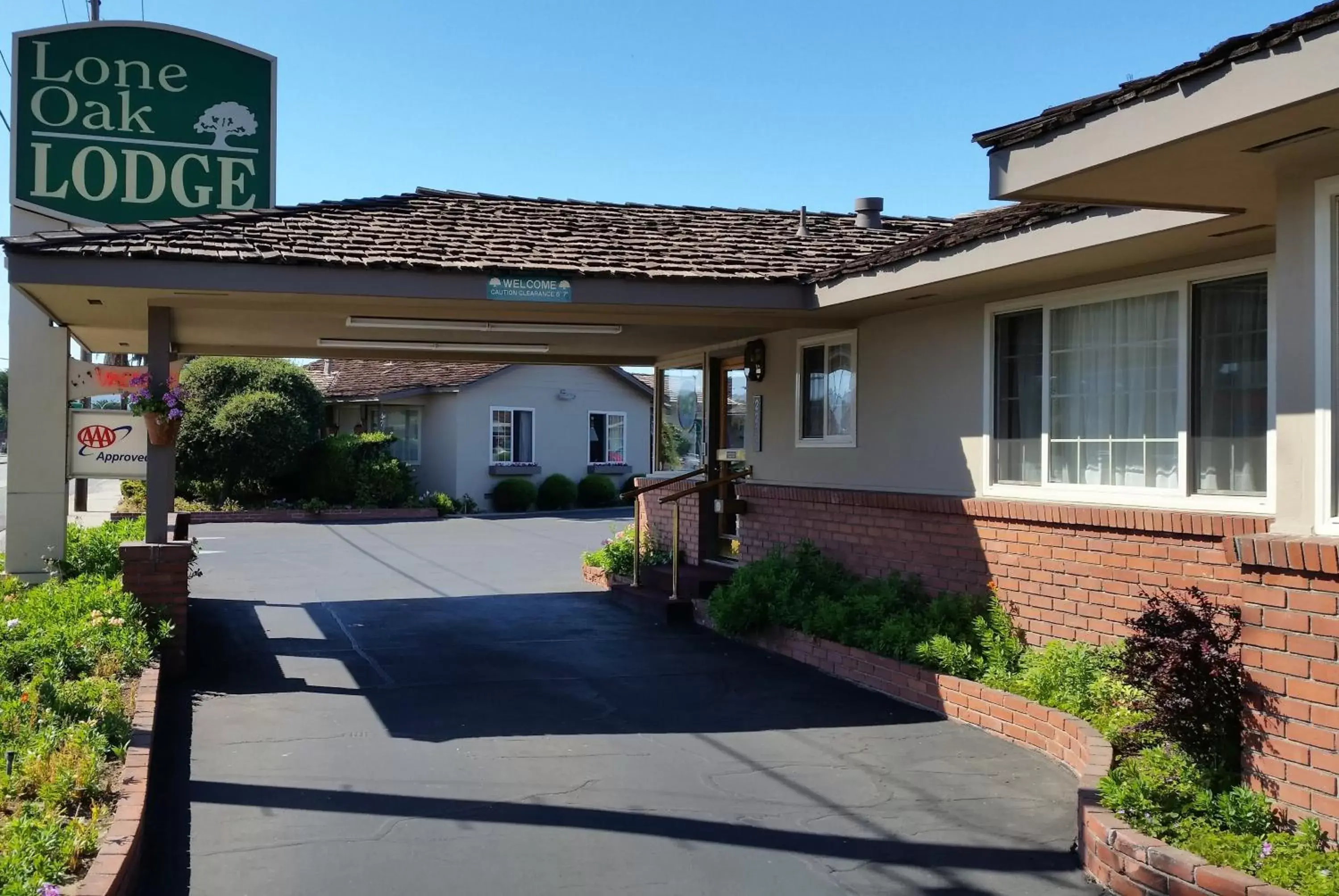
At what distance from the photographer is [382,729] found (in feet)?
25.1

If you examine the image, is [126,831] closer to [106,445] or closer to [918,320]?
[106,445]

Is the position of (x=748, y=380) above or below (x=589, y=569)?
above

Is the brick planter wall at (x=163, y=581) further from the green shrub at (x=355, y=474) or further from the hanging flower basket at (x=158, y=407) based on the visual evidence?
the green shrub at (x=355, y=474)

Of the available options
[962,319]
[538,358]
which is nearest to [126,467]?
[538,358]

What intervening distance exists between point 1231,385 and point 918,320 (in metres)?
3.30

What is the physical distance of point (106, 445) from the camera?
10586 millimetres

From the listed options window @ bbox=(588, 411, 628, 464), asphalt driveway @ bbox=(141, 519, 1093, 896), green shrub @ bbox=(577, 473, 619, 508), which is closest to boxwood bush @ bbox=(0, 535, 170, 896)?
asphalt driveway @ bbox=(141, 519, 1093, 896)

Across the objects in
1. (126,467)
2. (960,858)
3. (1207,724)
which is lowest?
(960,858)

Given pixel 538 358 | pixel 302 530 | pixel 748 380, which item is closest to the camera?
pixel 748 380

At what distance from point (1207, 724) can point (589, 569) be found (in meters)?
10.5

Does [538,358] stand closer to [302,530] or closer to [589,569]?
[589,569]

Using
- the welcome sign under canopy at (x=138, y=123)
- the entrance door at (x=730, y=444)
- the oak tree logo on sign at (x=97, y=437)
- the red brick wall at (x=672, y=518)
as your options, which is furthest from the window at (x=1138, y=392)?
the welcome sign under canopy at (x=138, y=123)

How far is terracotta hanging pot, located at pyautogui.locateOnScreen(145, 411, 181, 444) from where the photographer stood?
9.41 m

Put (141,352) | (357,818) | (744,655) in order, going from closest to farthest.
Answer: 1. (357,818)
2. (744,655)
3. (141,352)
